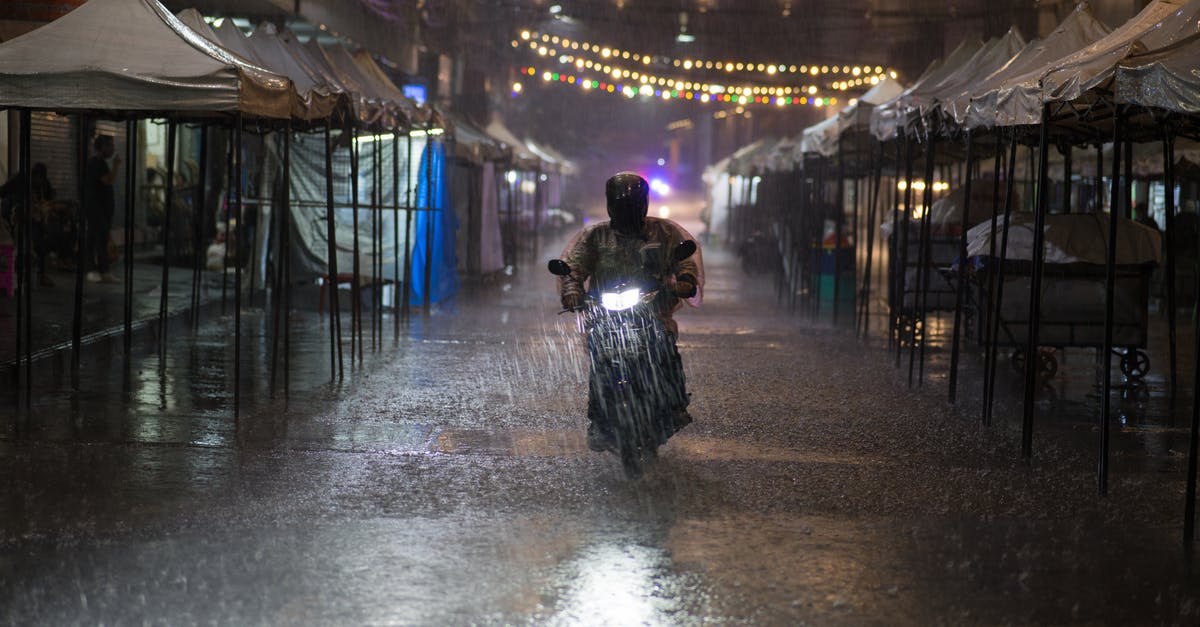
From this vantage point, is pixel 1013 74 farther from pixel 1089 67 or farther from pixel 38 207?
pixel 38 207

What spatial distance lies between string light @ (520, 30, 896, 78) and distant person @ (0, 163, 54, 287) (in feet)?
46.4

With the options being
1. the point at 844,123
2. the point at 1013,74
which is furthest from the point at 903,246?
the point at 844,123

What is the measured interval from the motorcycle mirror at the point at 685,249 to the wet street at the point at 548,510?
1.25 m

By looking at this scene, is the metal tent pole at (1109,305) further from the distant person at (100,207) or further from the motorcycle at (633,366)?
the distant person at (100,207)

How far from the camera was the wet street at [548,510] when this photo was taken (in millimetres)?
5031

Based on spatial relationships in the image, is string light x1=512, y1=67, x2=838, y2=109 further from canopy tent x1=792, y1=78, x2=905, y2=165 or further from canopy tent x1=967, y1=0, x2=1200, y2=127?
canopy tent x1=967, y1=0, x2=1200, y2=127

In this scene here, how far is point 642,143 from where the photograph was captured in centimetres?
9488

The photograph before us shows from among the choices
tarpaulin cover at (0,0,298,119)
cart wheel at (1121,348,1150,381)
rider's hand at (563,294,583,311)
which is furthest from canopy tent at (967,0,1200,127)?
tarpaulin cover at (0,0,298,119)

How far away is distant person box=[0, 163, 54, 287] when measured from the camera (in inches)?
596

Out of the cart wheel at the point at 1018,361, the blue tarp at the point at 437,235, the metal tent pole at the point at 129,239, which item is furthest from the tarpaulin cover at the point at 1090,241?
the blue tarp at the point at 437,235

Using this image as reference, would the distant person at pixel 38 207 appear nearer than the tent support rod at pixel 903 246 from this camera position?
No

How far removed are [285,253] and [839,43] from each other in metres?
23.7

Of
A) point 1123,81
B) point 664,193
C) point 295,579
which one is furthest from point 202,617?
point 664,193

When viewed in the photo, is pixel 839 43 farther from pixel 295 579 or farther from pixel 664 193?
pixel 664 193
